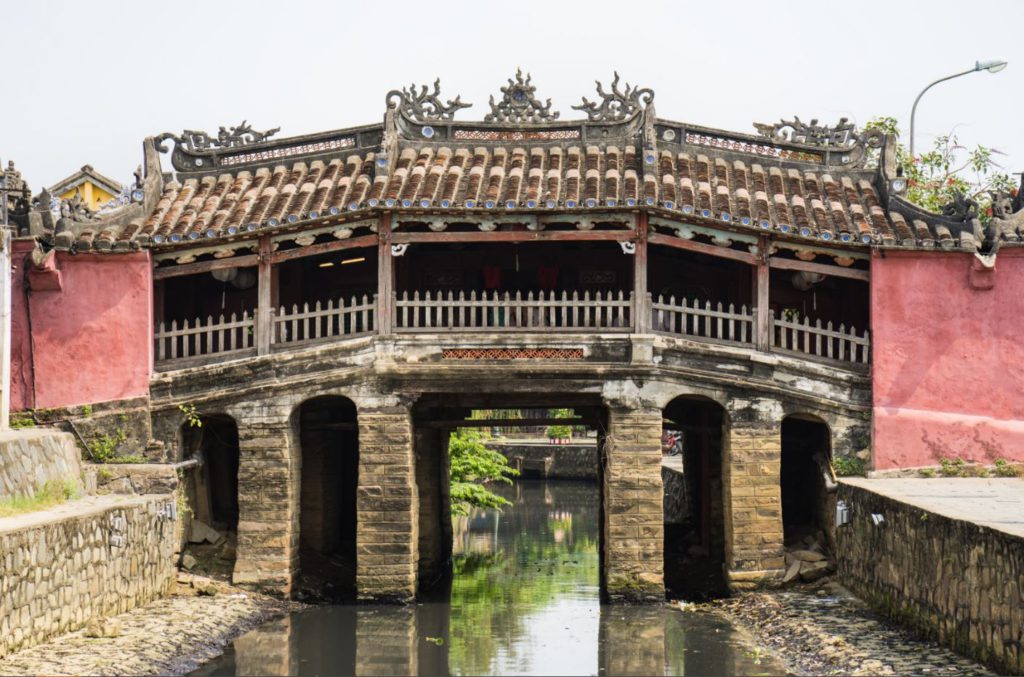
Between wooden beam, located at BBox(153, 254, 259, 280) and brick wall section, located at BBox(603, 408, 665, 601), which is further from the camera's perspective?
wooden beam, located at BBox(153, 254, 259, 280)

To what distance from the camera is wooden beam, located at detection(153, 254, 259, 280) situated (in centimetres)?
2248

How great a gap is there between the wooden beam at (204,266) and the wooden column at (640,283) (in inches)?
233

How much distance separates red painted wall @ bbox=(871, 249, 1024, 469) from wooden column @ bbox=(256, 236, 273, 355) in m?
9.31

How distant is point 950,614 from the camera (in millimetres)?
15266

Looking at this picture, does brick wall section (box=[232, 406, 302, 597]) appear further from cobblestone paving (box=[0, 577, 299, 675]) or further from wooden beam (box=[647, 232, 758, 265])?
wooden beam (box=[647, 232, 758, 265])

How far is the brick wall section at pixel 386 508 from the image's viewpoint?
21359mm

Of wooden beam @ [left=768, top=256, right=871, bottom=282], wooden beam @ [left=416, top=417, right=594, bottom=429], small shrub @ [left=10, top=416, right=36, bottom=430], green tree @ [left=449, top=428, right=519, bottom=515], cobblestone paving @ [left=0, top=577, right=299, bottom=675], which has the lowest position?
cobblestone paving @ [left=0, top=577, right=299, bottom=675]

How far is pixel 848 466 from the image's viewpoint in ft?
71.6

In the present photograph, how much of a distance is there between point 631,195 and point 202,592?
28.6ft

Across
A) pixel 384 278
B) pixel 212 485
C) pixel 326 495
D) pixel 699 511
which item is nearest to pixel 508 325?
pixel 384 278

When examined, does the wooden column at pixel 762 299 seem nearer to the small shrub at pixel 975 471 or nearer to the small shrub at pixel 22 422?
the small shrub at pixel 975 471

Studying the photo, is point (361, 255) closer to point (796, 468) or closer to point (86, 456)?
point (86, 456)

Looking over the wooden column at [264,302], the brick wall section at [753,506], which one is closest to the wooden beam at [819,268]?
the brick wall section at [753,506]

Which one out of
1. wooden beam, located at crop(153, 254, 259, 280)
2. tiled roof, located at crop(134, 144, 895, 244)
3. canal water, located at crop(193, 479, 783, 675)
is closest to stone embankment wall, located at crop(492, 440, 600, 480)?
canal water, located at crop(193, 479, 783, 675)
